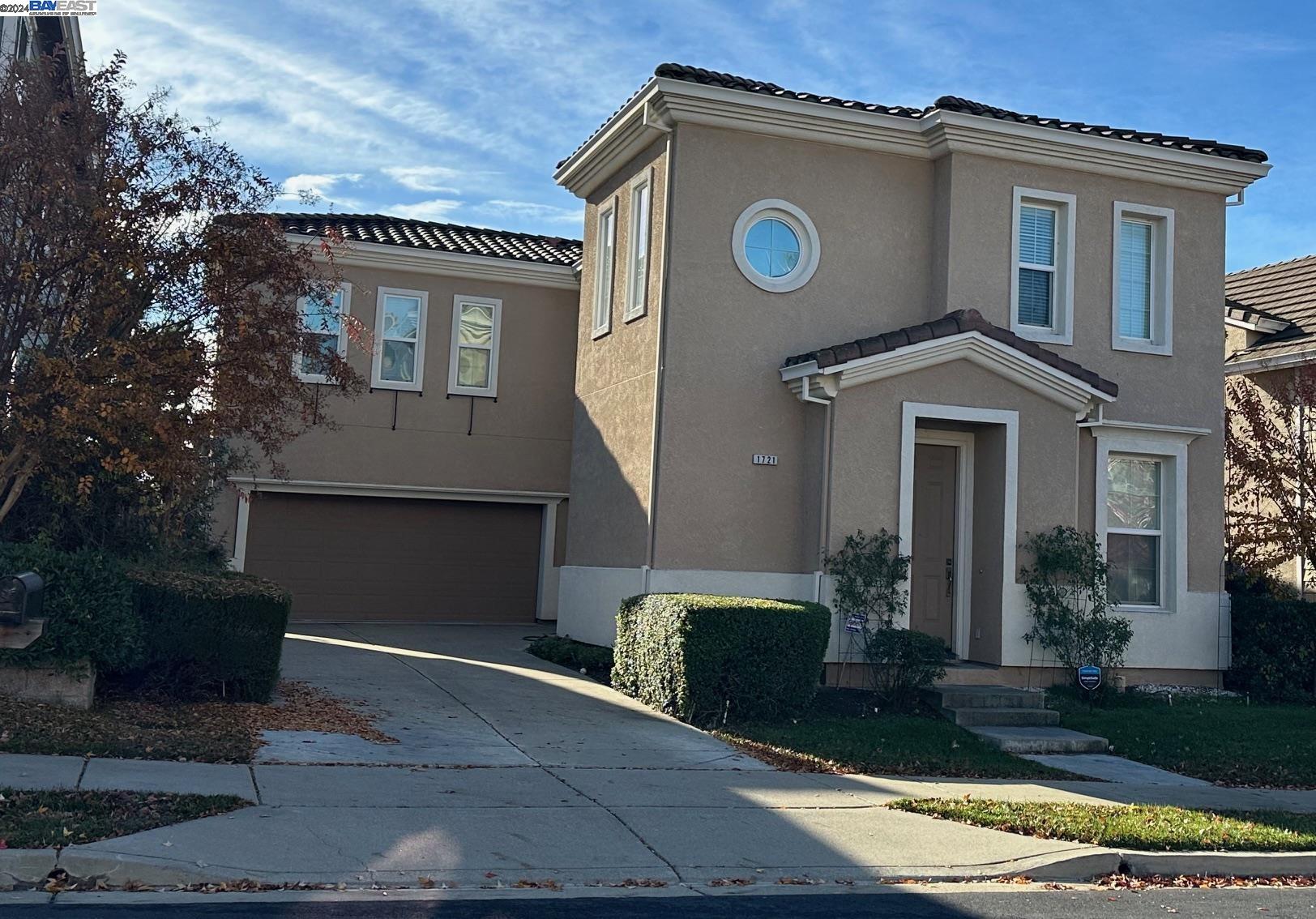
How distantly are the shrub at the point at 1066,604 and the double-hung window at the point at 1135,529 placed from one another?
1149 millimetres

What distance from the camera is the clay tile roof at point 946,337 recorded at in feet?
44.0

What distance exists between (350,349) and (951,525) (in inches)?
376

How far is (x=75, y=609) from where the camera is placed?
31.8ft

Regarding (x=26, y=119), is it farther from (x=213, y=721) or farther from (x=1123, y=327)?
(x=1123, y=327)

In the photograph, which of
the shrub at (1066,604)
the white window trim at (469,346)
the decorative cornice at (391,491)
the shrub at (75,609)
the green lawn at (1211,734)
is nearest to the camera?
the shrub at (75,609)

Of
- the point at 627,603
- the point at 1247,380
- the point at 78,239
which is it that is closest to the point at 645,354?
the point at 627,603

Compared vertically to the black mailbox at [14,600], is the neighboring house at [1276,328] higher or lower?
higher

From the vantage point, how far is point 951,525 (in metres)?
14.8

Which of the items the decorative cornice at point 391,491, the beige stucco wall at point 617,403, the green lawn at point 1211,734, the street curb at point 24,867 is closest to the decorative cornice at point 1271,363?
the green lawn at point 1211,734

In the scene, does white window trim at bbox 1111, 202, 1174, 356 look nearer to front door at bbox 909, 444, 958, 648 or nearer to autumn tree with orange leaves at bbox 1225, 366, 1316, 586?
autumn tree with orange leaves at bbox 1225, 366, 1316, 586

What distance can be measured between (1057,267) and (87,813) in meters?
12.1

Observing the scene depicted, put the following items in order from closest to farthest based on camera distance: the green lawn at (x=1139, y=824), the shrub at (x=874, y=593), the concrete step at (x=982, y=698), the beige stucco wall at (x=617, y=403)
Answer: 1. the green lawn at (x=1139, y=824)
2. the concrete step at (x=982, y=698)
3. the shrub at (x=874, y=593)
4. the beige stucco wall at (x=617, y=403)

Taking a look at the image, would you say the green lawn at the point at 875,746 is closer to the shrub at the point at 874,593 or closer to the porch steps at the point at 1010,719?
the porch steps at the point at 1010,719

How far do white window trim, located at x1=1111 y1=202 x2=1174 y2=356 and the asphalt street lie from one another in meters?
8.91
